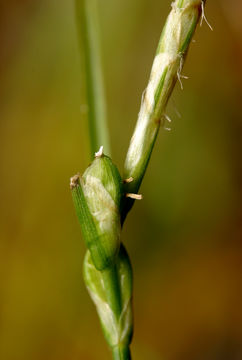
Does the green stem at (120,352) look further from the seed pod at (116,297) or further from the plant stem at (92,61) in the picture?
the plant stem at (92,61)

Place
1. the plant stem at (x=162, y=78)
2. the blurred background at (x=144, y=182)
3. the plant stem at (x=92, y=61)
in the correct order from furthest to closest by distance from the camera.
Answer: the blurred background at (x=144, y=182) → the plant stem at (x=92, y=61) → the plant stem at (x=162, y=78)

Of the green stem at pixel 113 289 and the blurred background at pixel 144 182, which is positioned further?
the blurred background at pixel 144 182

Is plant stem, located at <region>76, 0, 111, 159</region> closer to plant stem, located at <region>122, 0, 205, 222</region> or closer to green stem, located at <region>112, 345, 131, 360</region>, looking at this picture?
plant stem, located at <region>122, 0, 205, 222</region>

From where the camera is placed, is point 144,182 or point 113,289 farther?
point 144,182

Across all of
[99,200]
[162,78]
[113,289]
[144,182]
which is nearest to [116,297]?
[113,289]

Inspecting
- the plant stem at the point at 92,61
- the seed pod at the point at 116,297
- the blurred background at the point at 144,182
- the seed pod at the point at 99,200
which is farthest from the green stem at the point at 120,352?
the blurred background at the point at 144,182

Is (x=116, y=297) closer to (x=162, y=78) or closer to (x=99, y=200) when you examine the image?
(x=99, y=200)
